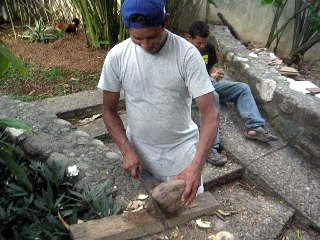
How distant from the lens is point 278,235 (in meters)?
3.20

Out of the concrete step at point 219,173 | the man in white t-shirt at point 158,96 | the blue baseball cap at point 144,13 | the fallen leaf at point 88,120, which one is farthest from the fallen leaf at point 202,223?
the fallen leaf at point 88,120

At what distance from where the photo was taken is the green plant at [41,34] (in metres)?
5.64

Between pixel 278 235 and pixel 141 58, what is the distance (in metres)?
1.85

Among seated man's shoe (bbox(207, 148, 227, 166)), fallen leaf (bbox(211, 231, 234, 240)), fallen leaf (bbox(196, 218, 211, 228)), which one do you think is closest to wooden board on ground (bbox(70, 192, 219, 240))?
fallen leaf (bbox(196, 218, 211, 228))

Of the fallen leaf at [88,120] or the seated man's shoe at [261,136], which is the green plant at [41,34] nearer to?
the fallen leaf at [88,120]

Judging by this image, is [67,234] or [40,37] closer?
[67,234]

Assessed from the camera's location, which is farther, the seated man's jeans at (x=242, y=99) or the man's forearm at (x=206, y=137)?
the seated man's jeans at (x=242, y=99)

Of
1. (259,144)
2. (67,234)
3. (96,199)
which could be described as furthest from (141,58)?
(259,144)

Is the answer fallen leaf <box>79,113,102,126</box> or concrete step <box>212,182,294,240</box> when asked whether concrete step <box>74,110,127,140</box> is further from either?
concrete step <box>212,182,294,240</box>

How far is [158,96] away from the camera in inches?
89.4

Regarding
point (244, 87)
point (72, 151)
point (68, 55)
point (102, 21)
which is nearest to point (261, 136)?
point (244, 87)

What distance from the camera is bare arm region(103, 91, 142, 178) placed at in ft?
7.91

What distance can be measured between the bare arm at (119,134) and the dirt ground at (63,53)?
2.52 metres

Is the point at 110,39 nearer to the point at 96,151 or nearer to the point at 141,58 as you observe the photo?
the point at 96,151
